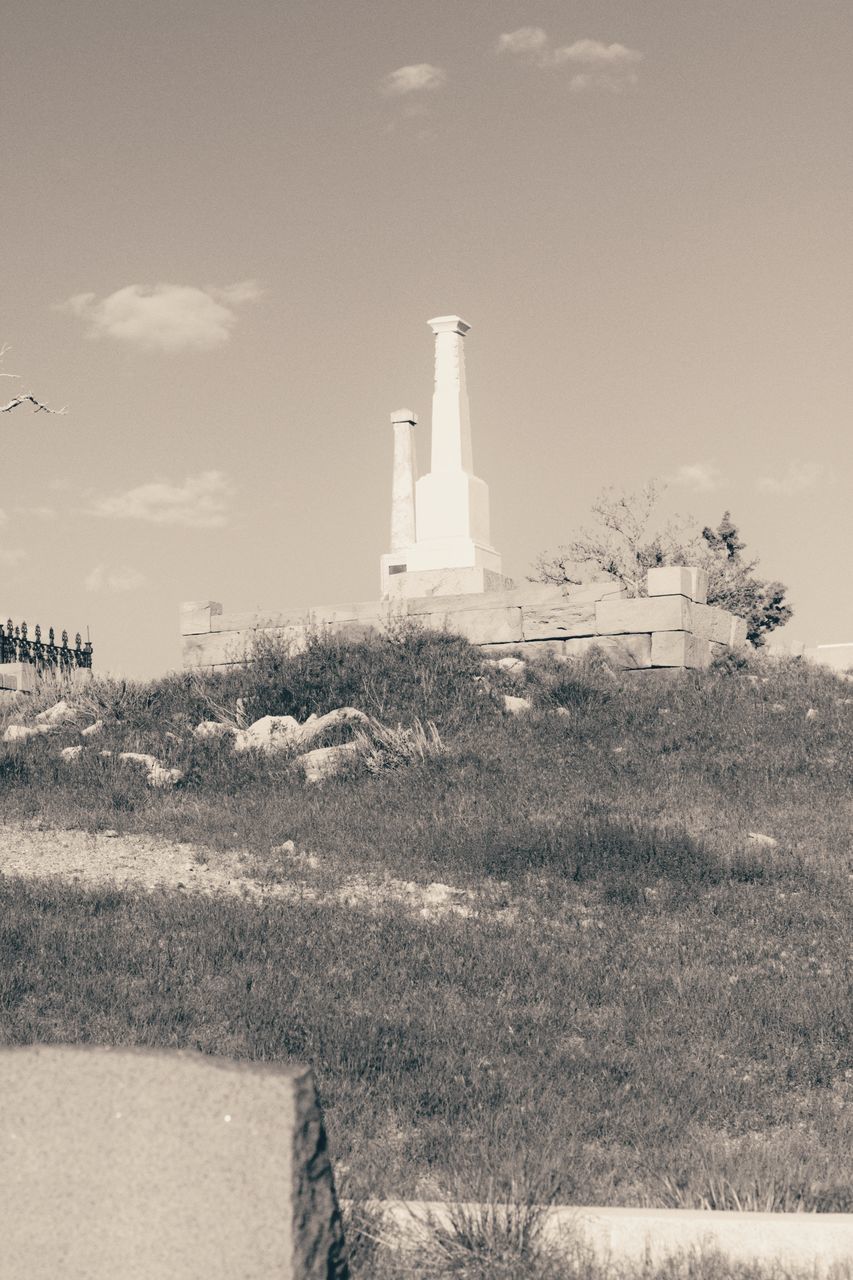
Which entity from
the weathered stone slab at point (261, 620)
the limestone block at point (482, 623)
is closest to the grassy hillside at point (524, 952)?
the limestone block at point (482, 623)

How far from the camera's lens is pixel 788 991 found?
635 cm

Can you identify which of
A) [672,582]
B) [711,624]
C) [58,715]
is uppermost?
[672,582]

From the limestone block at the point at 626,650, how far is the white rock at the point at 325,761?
14.2 feet

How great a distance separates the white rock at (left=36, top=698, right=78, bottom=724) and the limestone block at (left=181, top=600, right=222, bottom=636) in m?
2.65

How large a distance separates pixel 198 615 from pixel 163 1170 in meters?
14.8

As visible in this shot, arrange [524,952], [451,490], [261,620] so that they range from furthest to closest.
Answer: [451,490]
[261,620]
[524,952]

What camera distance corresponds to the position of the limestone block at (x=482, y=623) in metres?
15.7

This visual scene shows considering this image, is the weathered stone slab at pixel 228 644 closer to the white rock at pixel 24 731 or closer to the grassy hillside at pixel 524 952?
the white rock at pixel 24 731

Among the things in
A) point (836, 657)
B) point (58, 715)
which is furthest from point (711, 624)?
point (58, 715)

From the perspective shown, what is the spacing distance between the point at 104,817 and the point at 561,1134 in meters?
6.04

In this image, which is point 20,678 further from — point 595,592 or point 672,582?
point 672,582

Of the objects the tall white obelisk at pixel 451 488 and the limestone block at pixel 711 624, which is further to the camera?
the tall white obelisk at pixel 451 488

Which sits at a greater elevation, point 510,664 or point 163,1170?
point 510,664

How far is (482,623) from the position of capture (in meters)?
15.9
